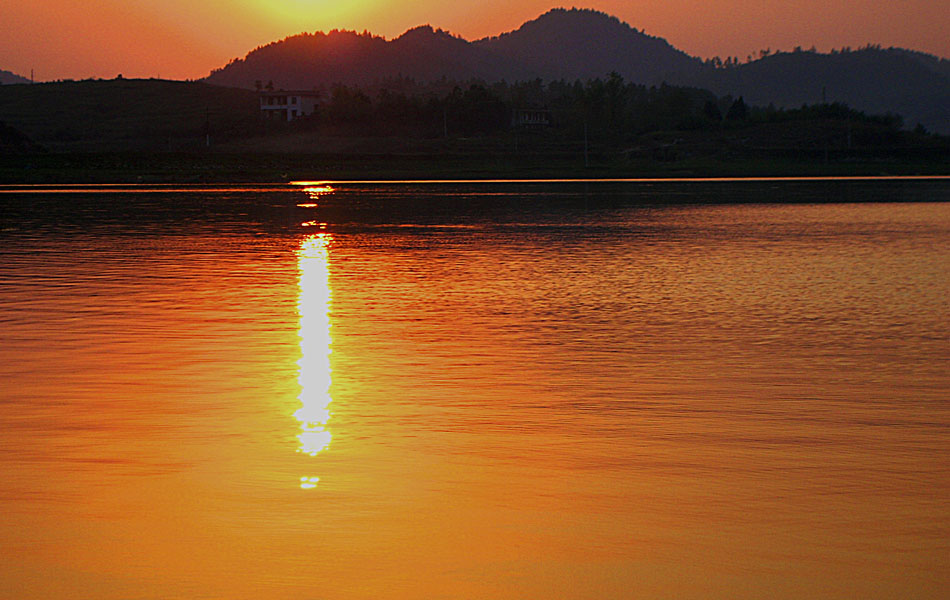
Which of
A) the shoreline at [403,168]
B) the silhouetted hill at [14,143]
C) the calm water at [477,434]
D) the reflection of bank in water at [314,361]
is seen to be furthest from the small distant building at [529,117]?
the calm water at [477,434]

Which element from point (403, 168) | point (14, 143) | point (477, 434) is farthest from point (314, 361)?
point (14, 143)

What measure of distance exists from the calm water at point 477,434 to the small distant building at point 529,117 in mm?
162273

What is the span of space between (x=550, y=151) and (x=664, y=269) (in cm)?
11547

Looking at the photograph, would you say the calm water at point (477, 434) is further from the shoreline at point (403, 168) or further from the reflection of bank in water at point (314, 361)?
the shoreline at point (403, 168)

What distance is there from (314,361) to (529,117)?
603 ft

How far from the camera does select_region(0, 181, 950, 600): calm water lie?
7.02 meters

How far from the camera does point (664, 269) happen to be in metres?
24.8

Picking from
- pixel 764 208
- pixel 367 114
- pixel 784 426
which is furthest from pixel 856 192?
pixel 367 114

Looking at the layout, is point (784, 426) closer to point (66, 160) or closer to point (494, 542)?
point (494, 542)

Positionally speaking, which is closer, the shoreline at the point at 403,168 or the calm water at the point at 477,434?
the calm water at the point at 477,434

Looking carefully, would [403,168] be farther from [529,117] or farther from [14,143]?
[529,117]

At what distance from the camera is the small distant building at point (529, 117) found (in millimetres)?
184550

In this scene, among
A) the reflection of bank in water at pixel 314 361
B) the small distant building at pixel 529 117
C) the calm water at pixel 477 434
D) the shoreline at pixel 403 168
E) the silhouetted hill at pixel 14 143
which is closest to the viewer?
the calm water at pixel 477 434

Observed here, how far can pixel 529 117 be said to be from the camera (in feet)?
639
